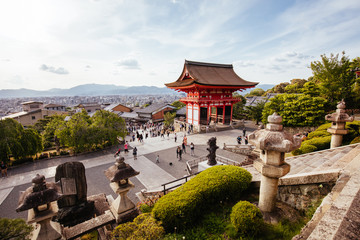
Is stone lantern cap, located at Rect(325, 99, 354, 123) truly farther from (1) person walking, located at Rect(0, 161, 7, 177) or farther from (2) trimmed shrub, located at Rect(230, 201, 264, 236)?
(1) person walking, located at Rect(0, 161, 7, 177)

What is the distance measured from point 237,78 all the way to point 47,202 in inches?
1153

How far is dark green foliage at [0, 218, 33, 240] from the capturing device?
9.47ft

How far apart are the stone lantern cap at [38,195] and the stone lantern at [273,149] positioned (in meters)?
5.16

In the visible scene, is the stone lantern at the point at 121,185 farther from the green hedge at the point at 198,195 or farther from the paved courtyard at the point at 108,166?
the paved courtyard at the point at 108,166

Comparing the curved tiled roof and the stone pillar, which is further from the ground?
the curved tiled roof

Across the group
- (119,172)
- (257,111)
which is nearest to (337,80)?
(257,111)

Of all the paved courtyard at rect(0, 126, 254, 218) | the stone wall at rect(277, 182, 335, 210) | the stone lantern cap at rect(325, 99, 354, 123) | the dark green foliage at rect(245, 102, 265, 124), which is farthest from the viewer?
the dark green foliage at rect(245, 102, 265, 124)

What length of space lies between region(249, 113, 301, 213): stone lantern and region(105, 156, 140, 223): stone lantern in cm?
391

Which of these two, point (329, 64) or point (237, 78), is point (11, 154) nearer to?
point (237, 78)

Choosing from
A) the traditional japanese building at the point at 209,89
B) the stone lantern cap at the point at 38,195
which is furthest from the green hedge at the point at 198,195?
the traditional japanese building at the point at 209,89

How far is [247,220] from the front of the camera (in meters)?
3.98

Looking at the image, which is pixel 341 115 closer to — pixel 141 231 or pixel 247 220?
pixel 247 220

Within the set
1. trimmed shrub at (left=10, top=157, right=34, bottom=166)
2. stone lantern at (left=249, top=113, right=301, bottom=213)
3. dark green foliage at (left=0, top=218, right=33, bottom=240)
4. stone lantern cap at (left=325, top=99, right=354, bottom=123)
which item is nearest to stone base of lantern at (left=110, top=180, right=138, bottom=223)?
dark green foliage at (left=0, top=218, right=33, bottom=240)

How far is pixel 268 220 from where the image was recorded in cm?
456
